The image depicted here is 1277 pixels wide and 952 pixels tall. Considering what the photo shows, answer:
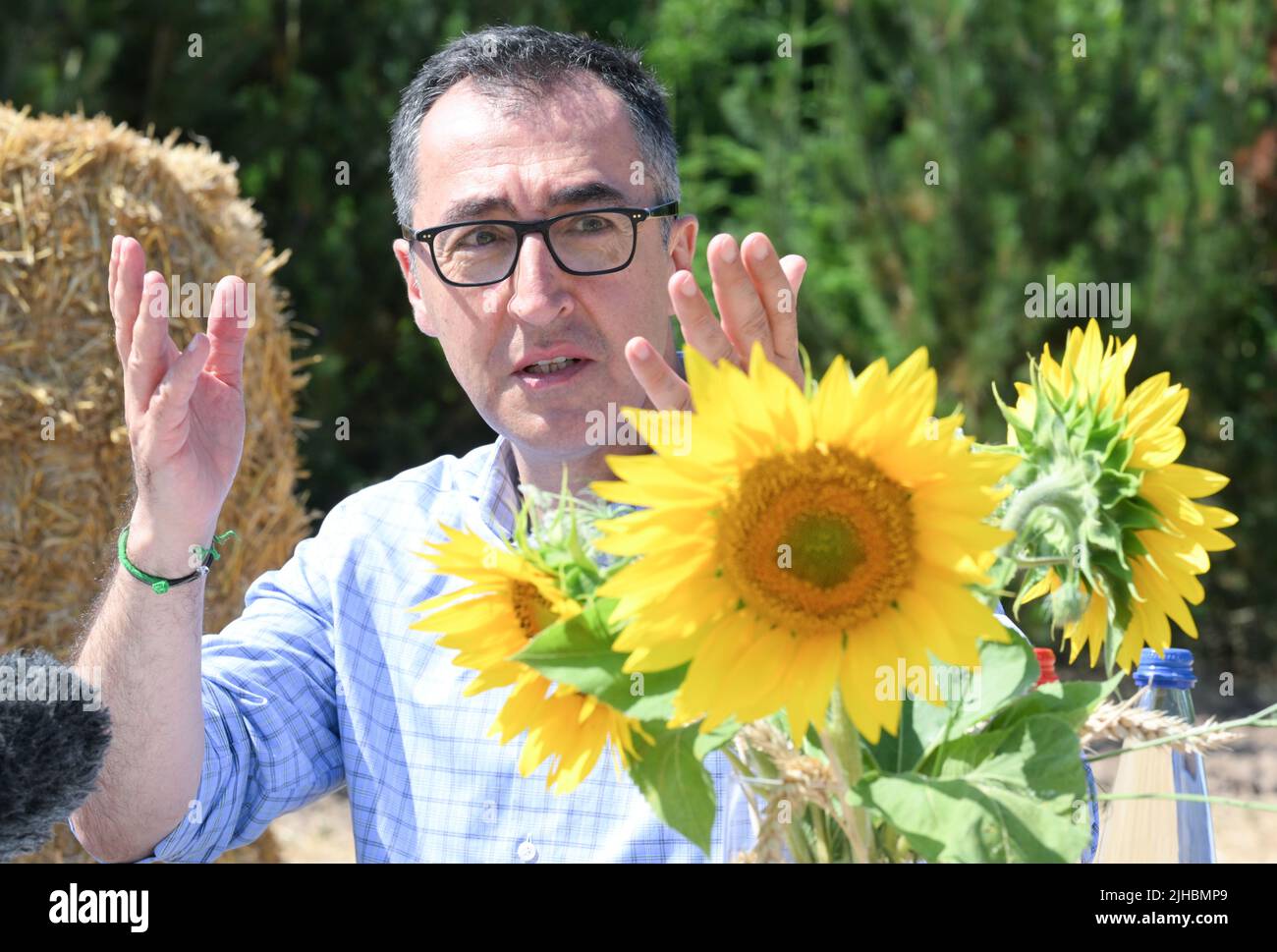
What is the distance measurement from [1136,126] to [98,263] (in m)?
3.93

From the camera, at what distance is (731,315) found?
99cm

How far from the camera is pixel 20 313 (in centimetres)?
347

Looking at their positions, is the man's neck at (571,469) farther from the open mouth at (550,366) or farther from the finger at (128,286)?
the finger at (128,286)

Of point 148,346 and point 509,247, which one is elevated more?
point 509,247

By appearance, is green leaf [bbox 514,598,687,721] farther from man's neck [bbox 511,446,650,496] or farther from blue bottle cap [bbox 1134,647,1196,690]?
man's neck [bbox 511,446,650,496]

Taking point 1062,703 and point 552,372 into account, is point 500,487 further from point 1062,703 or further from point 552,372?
point 1062,703

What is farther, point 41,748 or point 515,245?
point 515,245

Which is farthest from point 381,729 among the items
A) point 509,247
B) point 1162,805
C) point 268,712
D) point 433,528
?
point 1162,805

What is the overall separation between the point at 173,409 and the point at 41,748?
28 cm

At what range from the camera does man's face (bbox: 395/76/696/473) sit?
160 cm

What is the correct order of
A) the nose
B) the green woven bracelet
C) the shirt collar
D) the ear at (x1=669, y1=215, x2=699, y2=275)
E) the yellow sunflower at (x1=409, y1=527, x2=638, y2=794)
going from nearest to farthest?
the yellow sunflower at (x1=409, y1=527, x2=638, y2=794)
the green woven bracelet
the nose
the ear at (x1=669, y1=215, x2=699, y2=275)
the shirt collar

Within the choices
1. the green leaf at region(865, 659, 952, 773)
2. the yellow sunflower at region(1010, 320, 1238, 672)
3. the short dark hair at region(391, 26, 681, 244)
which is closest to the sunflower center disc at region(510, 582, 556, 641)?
the green leaf at region(865, 659, 952, 773)
